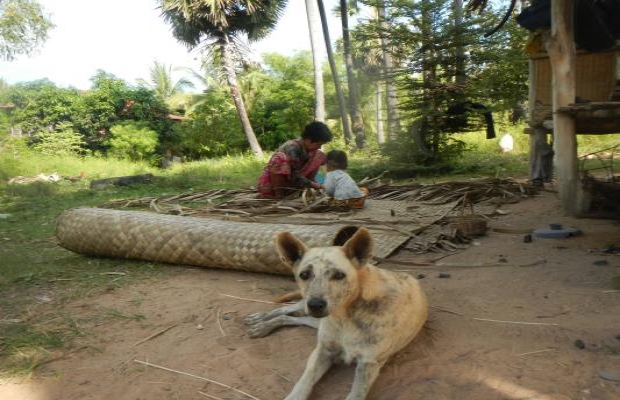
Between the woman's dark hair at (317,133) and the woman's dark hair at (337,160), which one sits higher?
the woman's dark hair at (317,133)

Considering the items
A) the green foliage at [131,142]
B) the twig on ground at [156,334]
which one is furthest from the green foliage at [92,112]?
the twig on ground at [156,334]

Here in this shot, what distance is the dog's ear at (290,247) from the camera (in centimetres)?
229

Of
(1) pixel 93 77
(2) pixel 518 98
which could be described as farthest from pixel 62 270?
(1) pixel 93 77

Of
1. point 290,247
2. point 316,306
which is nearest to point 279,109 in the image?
point 290,247

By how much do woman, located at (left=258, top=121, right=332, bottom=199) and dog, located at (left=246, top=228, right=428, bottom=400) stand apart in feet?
14.5

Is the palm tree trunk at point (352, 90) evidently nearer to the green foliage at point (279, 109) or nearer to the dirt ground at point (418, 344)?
the green foliage at point (279, 109)

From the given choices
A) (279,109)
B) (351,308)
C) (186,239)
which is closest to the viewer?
(351,308)

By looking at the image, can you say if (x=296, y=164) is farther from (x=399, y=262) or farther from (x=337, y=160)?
(x=399, y=262)

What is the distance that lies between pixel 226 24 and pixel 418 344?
16831 mm

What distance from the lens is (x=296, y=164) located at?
7043mm

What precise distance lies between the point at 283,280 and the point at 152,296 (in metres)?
1.00

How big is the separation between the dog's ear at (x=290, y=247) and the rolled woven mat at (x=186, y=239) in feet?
4.10

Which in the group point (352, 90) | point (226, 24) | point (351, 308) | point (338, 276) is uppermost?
point (226, 24)

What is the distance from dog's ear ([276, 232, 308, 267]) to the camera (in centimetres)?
229
